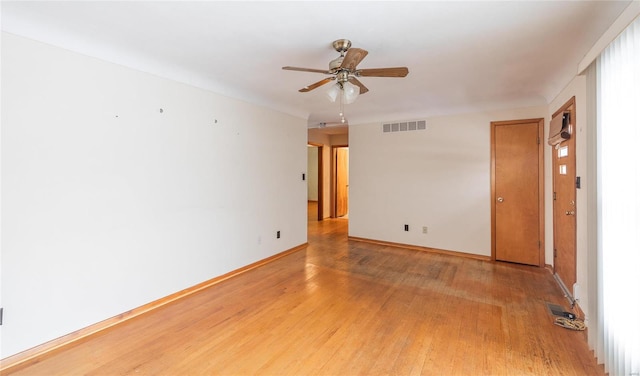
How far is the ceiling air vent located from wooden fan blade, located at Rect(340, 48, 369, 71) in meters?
2.97

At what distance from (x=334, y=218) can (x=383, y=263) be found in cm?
392

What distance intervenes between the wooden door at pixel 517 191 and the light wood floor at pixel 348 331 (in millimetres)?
485

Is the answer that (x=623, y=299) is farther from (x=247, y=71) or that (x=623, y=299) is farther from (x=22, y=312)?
(x=22, y=312)

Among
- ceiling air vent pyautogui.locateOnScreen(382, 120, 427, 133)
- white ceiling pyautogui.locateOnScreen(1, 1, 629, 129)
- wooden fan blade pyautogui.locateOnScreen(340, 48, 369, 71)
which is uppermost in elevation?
white ceiling pyautogui.locateOnScreen(1, 1, 629, 129)

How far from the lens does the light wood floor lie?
191 centimetres

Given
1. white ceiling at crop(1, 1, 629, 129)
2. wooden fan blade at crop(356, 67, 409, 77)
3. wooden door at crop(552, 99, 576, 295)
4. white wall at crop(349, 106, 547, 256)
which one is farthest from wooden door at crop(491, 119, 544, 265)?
wooden fan blade at crop(356, 67, 409, 77)

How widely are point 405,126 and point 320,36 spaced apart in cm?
316

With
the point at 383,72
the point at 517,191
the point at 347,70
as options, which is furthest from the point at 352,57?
the point at 517,191

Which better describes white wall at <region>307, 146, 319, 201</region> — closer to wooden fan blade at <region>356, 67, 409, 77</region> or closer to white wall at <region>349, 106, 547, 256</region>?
white wall at <region>349, 106, 547, 256</region>

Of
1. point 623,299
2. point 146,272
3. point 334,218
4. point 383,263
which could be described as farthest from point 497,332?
point 334,218

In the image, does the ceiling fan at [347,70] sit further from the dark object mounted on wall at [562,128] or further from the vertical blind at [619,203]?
the dark object mounted on wall at [562,128]

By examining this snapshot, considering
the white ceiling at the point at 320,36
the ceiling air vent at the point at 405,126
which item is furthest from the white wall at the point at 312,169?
the white ceiling at the point at 320,36

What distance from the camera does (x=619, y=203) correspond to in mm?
1748

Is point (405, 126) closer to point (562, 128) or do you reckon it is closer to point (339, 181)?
point (562, 128)
